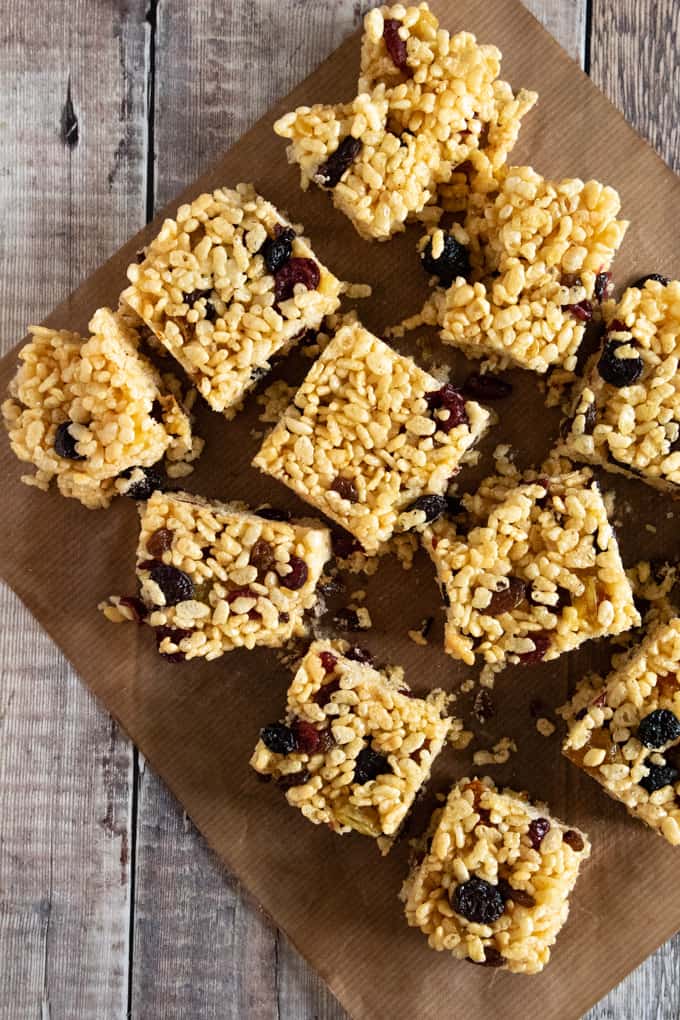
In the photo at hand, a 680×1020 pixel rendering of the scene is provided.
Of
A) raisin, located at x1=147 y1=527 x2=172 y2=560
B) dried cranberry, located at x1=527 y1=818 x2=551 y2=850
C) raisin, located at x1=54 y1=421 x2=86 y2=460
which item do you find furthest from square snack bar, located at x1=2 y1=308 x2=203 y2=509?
dried cranberry, located at x1=527 y1=818 x2=551 y2=850

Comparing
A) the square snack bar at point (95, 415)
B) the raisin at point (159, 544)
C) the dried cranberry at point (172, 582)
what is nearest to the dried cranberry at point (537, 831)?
the dried cranberry at point (172, 582)

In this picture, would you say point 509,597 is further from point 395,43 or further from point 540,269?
point 395,43

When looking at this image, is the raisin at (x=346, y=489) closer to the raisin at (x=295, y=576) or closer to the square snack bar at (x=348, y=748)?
the raisin at (x=295, y=576)

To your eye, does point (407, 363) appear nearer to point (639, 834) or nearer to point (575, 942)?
point (639, 834)

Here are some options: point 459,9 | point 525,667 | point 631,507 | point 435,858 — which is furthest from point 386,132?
point 435,858

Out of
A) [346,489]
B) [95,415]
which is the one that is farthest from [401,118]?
Answer: [95,415]

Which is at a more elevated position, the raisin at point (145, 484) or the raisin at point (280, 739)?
the raisin at point (145, 484)

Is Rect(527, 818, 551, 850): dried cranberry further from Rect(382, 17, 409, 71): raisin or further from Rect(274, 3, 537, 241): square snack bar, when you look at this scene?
Rect(382, 17, 409, 71): raisin
